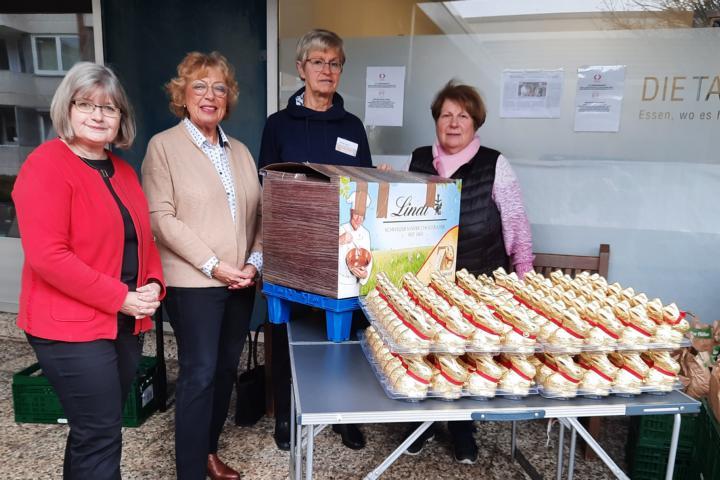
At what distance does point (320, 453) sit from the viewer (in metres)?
2.60

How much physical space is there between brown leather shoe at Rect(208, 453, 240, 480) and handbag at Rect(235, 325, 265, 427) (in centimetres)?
49

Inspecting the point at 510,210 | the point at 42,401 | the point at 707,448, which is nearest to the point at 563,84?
the point at 510,210

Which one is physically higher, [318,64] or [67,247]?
[318,64]

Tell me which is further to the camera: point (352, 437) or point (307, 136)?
point (352, 437)

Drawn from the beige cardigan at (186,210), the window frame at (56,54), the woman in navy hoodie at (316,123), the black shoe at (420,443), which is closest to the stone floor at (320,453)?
the black shoe at (420,443)

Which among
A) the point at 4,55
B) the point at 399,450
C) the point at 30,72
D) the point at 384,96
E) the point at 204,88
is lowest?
the point at 399,450

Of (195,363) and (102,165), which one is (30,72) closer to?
(102,165)

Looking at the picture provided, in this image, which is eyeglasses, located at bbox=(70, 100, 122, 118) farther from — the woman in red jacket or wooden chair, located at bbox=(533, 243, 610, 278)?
wooden chair, located at bbox=(533, 243, 610, 278)

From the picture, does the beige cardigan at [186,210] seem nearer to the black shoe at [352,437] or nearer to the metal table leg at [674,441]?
the black shoe at [352,437]

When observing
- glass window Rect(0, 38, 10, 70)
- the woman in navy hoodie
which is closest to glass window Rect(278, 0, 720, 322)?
the woman in navy hoodie

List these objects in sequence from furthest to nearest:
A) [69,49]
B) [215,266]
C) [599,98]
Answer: [69,49]
[599,98]
[215,266]

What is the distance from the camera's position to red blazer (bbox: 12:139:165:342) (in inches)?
56.4

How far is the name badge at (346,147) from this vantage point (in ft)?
7.55

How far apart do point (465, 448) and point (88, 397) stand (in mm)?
1735
